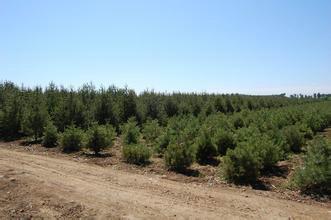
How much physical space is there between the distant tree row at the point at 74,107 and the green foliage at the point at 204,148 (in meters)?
7.04

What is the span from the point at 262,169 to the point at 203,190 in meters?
3.30

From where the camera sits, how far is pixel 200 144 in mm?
12938

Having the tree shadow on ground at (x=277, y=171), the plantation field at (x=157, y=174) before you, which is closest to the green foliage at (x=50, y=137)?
the plantation field at (x=157, y=174)

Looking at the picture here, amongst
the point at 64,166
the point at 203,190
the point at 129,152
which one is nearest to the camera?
the point at 203,190

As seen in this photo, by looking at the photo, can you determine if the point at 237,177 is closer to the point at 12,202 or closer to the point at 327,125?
the point at 12,202

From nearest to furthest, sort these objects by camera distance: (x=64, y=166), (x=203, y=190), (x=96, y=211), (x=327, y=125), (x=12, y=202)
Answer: (x=96, y=211), (x=12, y=202), (x=203, y=190), (x=64, y=166), (x=327, y=125)

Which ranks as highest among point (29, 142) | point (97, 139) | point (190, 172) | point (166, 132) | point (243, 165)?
point (166, 132)

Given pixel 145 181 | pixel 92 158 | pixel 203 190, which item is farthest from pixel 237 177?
pixel 92 158

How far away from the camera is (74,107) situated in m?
19.9

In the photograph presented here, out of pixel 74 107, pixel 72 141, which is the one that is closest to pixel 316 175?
pixel 72 141

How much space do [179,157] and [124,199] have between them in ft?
12.7

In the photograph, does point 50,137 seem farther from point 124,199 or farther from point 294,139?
point 294,139

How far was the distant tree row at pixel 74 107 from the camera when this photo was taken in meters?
18.6

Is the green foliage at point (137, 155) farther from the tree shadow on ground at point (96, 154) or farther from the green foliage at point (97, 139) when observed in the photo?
the green foliage at point (97, 139)
